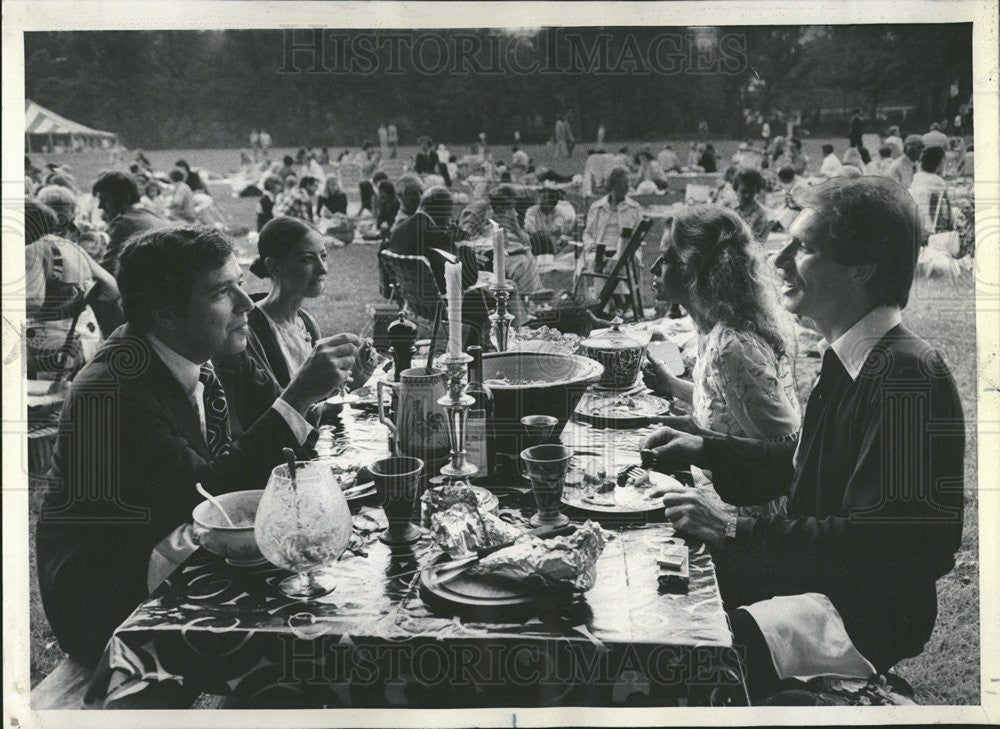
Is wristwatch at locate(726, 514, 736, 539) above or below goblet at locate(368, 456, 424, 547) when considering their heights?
below

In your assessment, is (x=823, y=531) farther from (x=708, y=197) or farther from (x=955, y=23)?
(x=955, y=23)

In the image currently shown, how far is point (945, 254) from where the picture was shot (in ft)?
7.53

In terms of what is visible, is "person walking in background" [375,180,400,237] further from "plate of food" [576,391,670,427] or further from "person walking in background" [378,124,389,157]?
"plate of food" [576,391,670,427]

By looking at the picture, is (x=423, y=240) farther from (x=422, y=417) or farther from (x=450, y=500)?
(x=450, y=500)

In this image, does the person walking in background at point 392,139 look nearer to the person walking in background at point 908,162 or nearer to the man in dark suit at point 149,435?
the man in dark suit at point 149,435

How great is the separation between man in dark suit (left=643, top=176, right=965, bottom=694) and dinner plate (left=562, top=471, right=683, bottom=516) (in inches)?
5.6

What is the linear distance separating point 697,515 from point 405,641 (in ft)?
2.18

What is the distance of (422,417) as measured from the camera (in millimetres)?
1963

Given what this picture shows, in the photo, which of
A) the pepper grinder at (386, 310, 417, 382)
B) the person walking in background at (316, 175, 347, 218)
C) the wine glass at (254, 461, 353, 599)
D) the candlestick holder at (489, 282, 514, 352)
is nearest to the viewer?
the wine glass at (254, 461, 353, 599)

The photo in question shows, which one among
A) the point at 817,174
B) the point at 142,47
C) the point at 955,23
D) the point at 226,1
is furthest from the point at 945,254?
the point at 142,47

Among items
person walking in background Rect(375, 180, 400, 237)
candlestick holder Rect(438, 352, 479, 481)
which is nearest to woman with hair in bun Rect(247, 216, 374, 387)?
person walking in background Rect(375, 180, 400, 237)

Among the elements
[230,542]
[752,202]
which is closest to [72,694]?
[230,542]

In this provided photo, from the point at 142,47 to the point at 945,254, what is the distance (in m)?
2.26

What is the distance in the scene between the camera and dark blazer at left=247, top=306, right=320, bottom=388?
2607 mm
